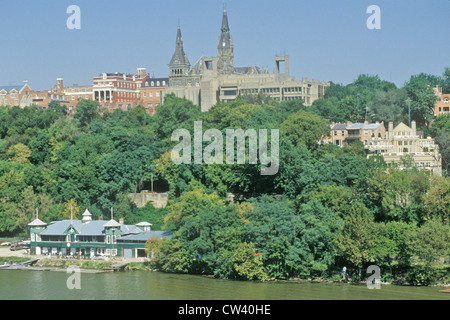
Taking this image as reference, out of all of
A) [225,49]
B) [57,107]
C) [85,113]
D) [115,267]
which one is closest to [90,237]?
[115,267]

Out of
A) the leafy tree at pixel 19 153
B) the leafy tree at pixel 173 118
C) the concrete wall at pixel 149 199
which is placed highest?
the leafy tree at pixel 173 118

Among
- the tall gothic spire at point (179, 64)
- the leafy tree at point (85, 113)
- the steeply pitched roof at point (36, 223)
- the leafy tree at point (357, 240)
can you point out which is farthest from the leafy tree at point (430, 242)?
the tall gothic spire at point (179, 64)

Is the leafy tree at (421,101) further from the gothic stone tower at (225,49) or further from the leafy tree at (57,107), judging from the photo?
the leafy tree at (57,107)

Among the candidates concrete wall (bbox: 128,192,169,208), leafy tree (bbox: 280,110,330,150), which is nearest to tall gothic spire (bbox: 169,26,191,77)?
leafy tree (bbox: 280,110,330,150)

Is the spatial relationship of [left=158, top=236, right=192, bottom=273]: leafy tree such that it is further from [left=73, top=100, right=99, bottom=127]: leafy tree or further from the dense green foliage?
[left=73, top=100, right=99, bottom=127]: leafy tree

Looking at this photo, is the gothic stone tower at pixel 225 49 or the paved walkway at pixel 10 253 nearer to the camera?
the paved walkway at pixel 10 253

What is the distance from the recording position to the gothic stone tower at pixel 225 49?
7569cm

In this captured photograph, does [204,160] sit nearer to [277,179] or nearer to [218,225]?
[277,179]

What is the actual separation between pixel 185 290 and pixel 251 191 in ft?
37.1

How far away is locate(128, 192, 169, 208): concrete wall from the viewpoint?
46062mm

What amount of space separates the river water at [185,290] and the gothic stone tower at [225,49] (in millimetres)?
41962

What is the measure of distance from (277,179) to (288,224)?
23.3 feet

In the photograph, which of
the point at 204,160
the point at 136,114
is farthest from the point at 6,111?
the point at 204,160

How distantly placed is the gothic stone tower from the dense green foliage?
13.5 m
